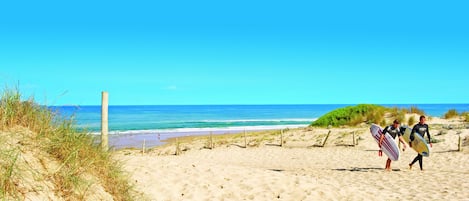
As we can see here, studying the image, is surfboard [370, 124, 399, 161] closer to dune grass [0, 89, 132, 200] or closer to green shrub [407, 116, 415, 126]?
dune grass [0, 89, 132, 200]

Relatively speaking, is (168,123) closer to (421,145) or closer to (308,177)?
(421,145)

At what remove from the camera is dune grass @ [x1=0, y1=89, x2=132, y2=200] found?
4.83 metres

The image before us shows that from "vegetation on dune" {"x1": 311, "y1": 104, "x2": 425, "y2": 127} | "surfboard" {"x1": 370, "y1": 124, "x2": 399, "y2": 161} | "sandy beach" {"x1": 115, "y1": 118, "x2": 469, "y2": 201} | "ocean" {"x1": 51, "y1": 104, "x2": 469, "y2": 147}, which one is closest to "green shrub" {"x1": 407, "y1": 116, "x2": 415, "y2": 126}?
"vegetation on dune" {"x1": 311, "y1": 104, "x2": 425, "y2": 127}

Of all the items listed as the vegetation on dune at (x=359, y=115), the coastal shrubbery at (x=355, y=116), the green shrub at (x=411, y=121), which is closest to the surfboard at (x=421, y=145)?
the green shrub at (x=411, y=121)

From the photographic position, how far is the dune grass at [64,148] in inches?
190

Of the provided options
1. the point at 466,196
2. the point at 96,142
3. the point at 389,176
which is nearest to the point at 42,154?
the point at 96,142

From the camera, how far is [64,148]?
534cm

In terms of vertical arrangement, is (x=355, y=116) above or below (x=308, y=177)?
above

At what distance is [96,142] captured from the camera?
652 centimetres

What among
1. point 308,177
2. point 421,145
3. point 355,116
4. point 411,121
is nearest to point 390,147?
point 421,145

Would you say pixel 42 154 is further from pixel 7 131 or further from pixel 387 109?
pixel 387 109

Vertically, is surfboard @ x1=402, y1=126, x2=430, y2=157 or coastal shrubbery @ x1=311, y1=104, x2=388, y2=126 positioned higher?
coastal shrubbery @ x1=311, y1=104, x2=388, y2=126

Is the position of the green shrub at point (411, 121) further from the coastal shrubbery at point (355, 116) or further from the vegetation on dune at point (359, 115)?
the coastal shrubbery at point (355, 116)

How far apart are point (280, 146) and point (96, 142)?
53.5 ft
